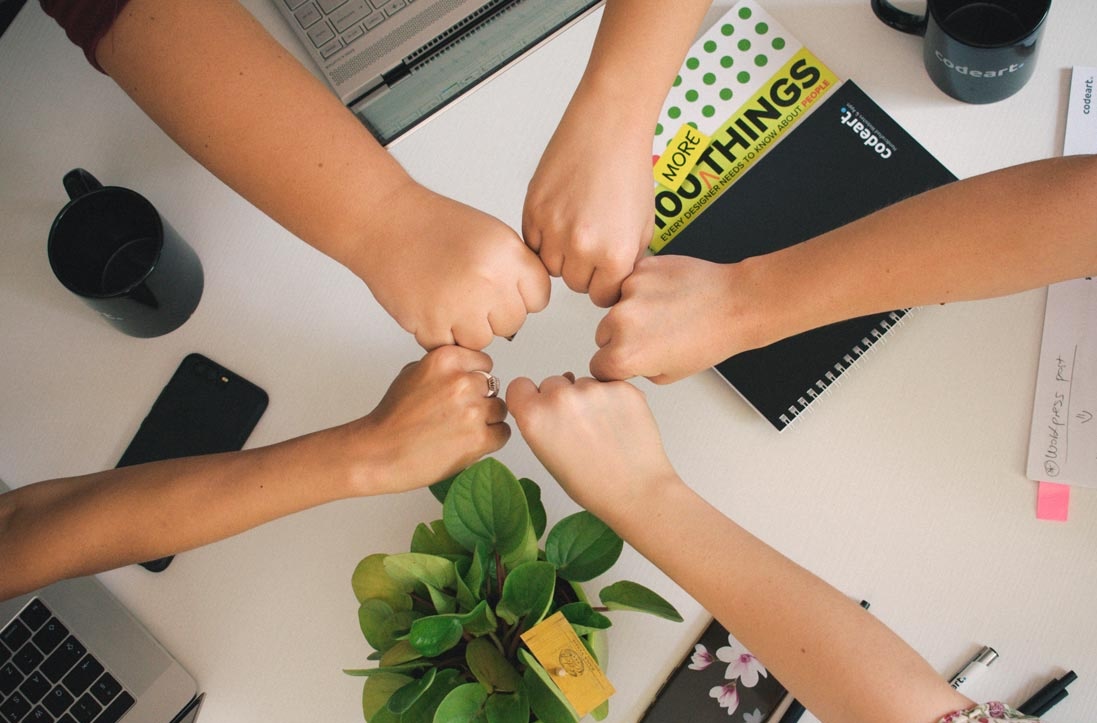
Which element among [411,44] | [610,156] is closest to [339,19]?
[411,44]

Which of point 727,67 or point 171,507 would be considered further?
point 727,67

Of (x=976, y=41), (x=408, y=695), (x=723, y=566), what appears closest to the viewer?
(x=408, y=695)

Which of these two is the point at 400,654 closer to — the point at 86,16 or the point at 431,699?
the point at 431,699

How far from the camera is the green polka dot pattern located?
80 cm

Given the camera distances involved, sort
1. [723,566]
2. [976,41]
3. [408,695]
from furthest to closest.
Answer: [976,41]
[723,566]
[408,695]

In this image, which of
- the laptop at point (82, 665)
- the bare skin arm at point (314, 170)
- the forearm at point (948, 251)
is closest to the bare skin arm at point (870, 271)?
the forearm at point (948, 251)

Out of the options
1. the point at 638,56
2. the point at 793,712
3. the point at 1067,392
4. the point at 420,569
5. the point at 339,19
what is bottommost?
the point at 793,712

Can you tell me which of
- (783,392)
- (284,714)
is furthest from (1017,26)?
(284,714)

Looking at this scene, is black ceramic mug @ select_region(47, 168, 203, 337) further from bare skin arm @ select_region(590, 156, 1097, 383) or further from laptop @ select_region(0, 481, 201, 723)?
bare skin arm @ select_region(590, 156, 1097, 383)

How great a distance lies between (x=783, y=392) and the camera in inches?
29.1

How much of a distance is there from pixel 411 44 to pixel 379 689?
1.81 ft

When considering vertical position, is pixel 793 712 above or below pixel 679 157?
below

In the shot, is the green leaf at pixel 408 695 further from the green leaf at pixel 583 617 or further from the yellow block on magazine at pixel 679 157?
the yellow block on magazine at pixel 679 157

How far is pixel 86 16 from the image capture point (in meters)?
0.70
